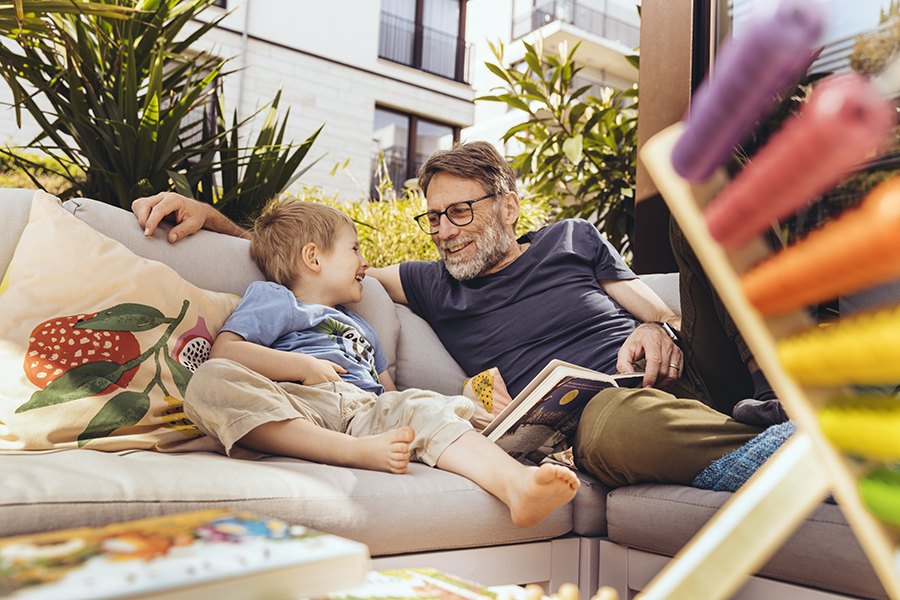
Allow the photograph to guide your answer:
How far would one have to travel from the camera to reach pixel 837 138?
0.87 feet

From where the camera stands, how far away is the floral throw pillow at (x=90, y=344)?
1139 millimetres

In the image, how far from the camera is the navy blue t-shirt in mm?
1740

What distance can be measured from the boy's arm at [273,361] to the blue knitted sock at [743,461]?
0.82 m

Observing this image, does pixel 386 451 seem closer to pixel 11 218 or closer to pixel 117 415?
pixel 117 415

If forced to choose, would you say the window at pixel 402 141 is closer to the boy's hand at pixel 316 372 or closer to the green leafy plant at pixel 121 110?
the green leafy plant at pixel 121 110

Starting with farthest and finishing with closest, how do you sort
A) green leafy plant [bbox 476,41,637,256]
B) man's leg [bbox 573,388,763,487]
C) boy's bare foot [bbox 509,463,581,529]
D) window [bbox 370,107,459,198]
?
A: window [bbox 370,107,459,198] → green leafy plant [bbox 476,41,637,256] → man's leg [bbox 573,388,763,487] → boy's bare foot [bbox 509,463,581,529]

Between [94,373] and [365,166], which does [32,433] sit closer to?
[94,373]

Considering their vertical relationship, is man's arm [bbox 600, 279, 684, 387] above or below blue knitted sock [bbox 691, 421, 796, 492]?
above

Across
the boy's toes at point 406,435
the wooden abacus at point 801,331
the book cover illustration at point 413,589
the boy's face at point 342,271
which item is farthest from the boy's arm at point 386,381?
the wooden abacus at point 801,331

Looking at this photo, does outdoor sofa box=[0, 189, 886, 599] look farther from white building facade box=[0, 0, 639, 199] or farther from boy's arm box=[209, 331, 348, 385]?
white building facade box=[0, 0, 639, 199]

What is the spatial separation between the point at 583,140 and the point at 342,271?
1888 millimetres

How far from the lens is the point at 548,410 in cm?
129

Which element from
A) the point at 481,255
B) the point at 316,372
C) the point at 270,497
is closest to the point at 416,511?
the point at 270,497

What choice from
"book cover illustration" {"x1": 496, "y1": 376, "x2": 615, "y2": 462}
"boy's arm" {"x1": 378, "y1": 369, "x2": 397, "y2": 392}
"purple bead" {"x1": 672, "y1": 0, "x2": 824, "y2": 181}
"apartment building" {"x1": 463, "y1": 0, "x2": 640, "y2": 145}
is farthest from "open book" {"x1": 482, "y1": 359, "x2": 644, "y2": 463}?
"apartment building" {"x1": 463, "y1": 0, "x2": 640, "y2": 145}
